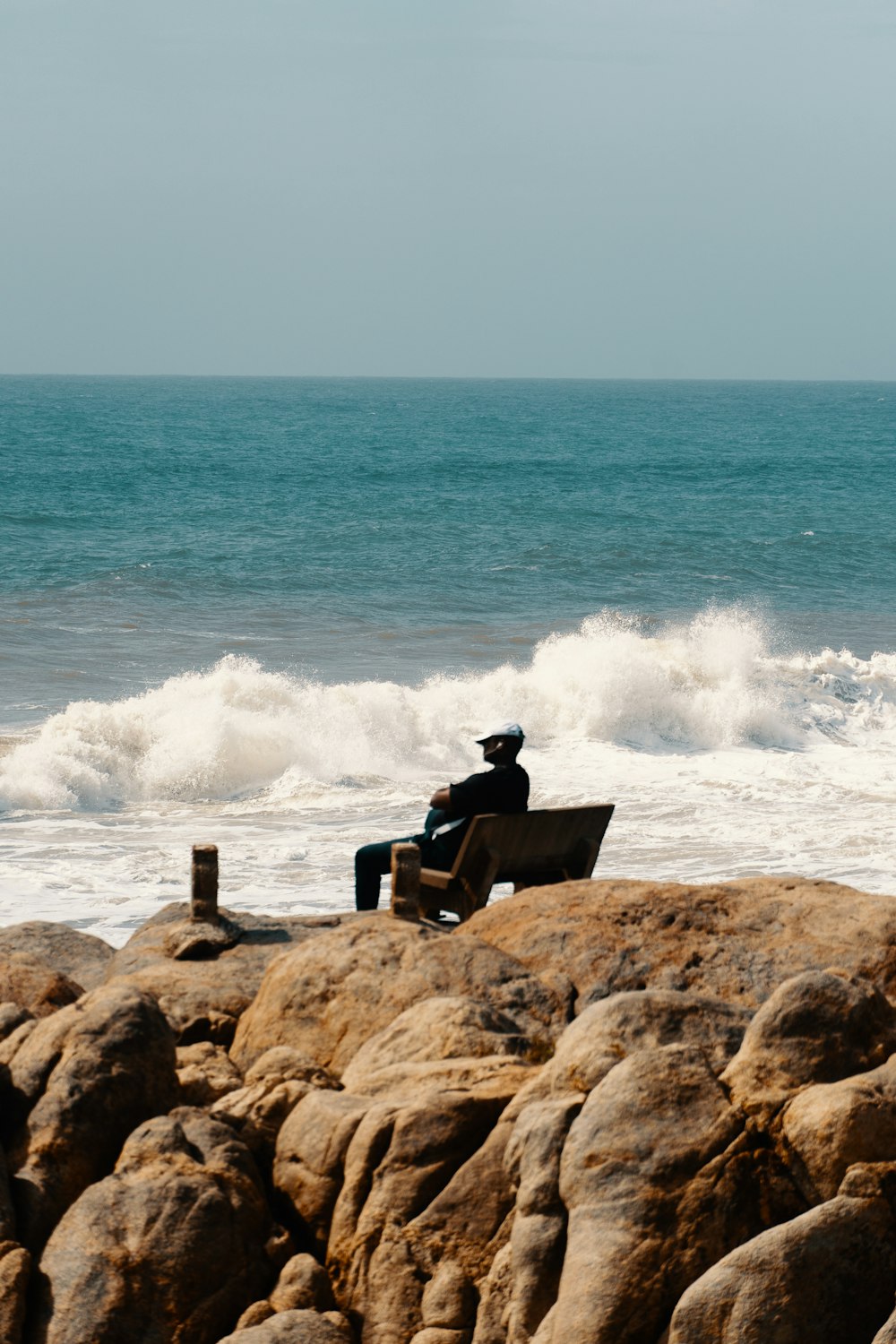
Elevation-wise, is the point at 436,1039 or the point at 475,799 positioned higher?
the point at 475,799

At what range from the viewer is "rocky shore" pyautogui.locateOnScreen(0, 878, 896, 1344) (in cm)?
401

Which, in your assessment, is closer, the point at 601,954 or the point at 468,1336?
the point at 468,1336

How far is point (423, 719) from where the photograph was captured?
55.8 ft

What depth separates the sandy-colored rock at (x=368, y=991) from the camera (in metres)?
5.76

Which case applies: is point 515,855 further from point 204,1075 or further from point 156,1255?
point 156,1255

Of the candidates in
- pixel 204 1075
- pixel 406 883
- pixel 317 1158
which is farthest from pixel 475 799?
pixel 317 1158

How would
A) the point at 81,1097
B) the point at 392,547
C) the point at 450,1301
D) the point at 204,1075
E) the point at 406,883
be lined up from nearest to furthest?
the point at 450,1301, the point at 81,1097, the point at 204,1075, the point at 406,883, the point at 392,547

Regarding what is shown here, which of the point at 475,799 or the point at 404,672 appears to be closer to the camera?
the point at 475,799

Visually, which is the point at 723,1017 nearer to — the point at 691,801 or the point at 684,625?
the point at 691,801

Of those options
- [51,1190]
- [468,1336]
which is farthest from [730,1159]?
[51,1190]

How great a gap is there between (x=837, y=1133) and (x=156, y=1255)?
190 cm

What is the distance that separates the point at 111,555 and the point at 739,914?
24.5 metres

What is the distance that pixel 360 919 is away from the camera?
7449 millimetres

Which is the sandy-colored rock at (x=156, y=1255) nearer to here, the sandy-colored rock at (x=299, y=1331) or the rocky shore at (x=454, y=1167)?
the rocky shore at (x=454, y=1167)
